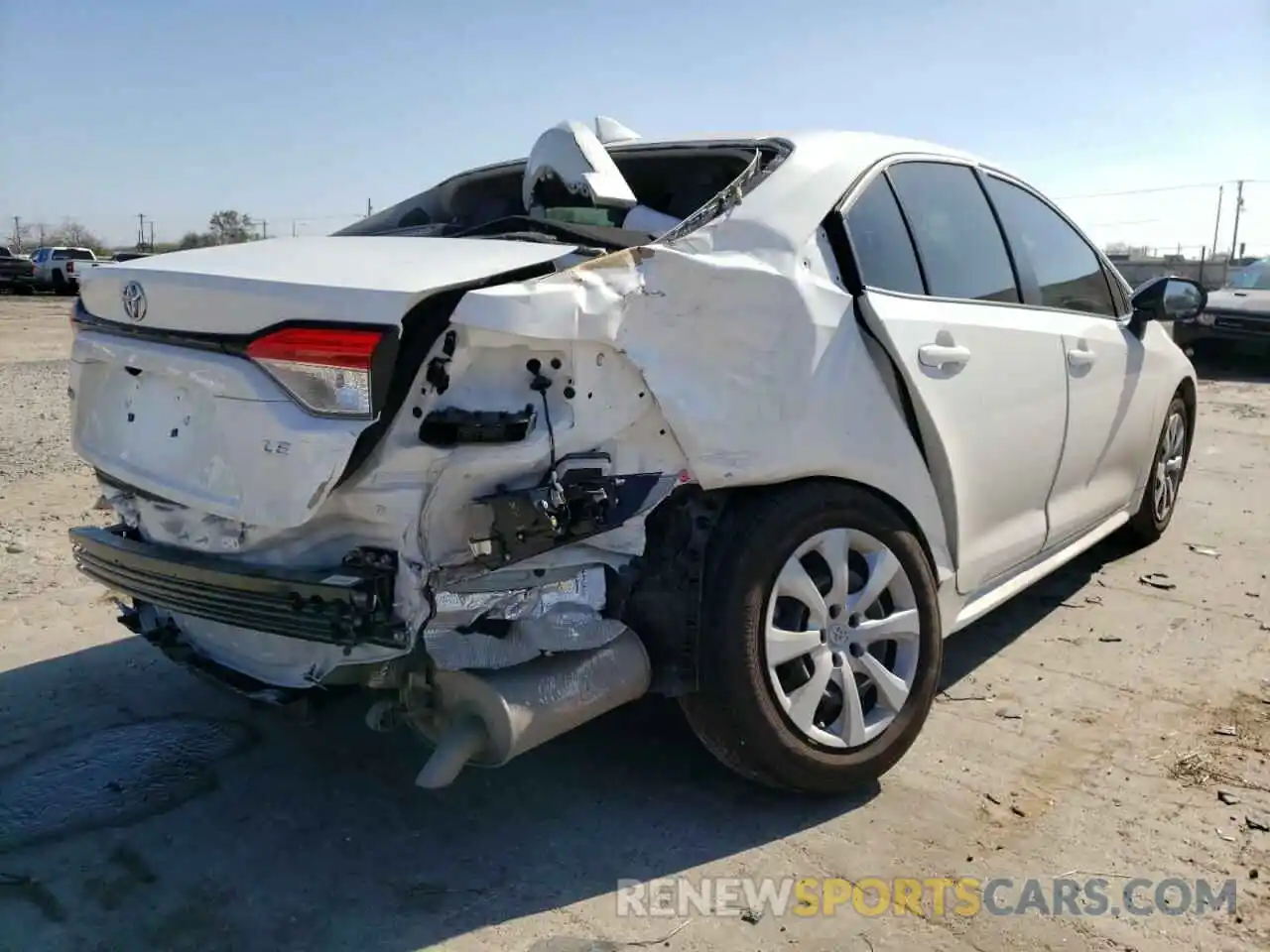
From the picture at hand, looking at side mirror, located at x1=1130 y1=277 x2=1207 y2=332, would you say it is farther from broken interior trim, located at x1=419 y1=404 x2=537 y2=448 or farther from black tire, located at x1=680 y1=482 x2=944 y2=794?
broken interior trim, located at x1=419 y1=404 x2=537 y2=448

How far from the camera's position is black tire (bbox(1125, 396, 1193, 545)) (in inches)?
212

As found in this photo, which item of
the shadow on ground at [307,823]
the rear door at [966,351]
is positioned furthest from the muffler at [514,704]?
the rear door at [966,351]

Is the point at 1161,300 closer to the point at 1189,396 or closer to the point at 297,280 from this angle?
the point at 1189,396

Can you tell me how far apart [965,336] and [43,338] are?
18.4 m

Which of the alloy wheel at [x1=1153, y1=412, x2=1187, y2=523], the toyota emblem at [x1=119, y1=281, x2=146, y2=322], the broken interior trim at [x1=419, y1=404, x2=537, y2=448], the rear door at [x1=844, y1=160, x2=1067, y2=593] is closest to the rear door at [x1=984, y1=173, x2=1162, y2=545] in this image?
the rear door at [x1=844, y1=160, x2=1067, y2=593]

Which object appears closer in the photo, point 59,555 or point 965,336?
point 965,336

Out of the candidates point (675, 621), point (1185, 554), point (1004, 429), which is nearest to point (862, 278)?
point (1004, 429)

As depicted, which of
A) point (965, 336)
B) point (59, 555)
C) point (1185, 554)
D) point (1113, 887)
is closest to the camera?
point (1113, 887)

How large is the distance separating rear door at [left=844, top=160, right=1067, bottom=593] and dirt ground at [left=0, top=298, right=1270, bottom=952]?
64 centimetres

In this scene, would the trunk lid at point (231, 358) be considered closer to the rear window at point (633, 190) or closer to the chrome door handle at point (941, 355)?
the rear window at point (633, 190)

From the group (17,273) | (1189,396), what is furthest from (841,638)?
(17,273)

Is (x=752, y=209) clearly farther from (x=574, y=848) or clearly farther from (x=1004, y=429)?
(x=574, y=848)

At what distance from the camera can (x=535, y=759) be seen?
10.9ft

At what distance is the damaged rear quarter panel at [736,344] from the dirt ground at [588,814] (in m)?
0.97
